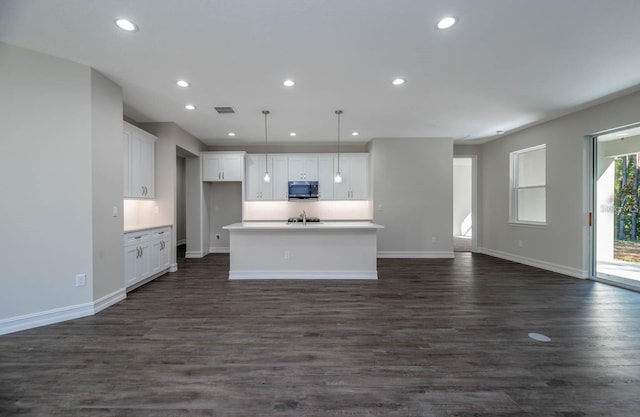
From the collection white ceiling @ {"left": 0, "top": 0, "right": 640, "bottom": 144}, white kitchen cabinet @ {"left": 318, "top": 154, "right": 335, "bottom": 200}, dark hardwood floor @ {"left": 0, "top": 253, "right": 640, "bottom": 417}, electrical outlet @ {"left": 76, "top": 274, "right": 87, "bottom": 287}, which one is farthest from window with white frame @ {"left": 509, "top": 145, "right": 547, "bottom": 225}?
electrical outlet @ {"left": 76, "top": 274, "right": 87, "bottom": 287}

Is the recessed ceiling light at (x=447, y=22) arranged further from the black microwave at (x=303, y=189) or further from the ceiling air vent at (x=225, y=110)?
the black microwave at (x=303, y=189)

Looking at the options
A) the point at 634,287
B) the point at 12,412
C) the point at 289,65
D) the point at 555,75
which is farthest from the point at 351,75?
the point at 634,287

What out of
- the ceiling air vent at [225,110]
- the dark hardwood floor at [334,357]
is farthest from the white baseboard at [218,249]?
the ceiling air vent at [225,110]

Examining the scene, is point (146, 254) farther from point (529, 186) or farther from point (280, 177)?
point (529, 186)

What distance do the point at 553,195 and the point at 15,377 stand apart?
24.9 feet

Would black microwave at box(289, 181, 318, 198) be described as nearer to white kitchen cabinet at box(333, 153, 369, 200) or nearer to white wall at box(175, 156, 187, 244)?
white kitchen cabinet at box(333, 153, 369, 200)

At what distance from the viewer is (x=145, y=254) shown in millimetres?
4164

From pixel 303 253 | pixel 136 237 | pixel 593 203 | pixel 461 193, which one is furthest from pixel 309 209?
pixel 461 193

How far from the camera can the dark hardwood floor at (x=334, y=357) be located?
167 centimetres

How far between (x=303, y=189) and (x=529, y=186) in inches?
200

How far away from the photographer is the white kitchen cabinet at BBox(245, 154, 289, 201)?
6672mm

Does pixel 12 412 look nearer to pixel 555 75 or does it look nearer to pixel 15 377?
pixel 15 377

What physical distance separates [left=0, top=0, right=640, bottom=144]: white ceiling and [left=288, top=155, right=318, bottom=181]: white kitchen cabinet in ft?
7.31

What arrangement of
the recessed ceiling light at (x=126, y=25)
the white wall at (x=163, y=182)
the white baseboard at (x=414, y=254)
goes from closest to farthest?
the recessed ceiling light at (x=126, y=25), the white wall at (x=163, y=182), the white baseboard at (x=414, y=254)
